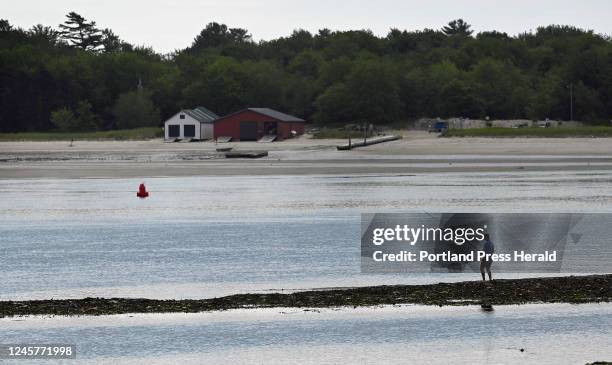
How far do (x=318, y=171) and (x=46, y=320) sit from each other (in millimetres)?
49313

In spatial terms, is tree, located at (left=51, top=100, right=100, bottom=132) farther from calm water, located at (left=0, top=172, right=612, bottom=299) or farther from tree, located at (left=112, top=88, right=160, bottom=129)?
calm water, located at (left=0, top=172, right=612, bottom=299)

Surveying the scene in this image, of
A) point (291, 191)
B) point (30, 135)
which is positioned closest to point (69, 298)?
point (291, 191)

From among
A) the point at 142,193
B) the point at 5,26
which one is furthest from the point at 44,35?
the point at 142,193

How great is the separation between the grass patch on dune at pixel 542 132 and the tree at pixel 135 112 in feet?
143

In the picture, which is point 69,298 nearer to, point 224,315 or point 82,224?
point 224,315

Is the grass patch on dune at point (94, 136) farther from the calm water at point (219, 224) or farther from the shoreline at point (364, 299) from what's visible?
the shoreline at point (364, 299)

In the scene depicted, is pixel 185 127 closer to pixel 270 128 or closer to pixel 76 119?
pixel 270 128

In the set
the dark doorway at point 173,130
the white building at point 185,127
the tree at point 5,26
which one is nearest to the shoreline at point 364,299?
the white building at point 185,127

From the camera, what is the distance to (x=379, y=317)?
1953 centimetres

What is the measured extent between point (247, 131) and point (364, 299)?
3957 inches

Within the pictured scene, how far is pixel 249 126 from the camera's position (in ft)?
397

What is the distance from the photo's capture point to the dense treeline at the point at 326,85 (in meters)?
125

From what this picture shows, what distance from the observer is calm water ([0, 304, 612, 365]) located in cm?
Result: 1681

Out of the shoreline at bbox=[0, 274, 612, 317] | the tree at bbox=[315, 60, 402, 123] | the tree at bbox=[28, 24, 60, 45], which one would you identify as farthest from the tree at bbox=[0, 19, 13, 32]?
the shoreline at bbox=[0, 274, 612, 317]
